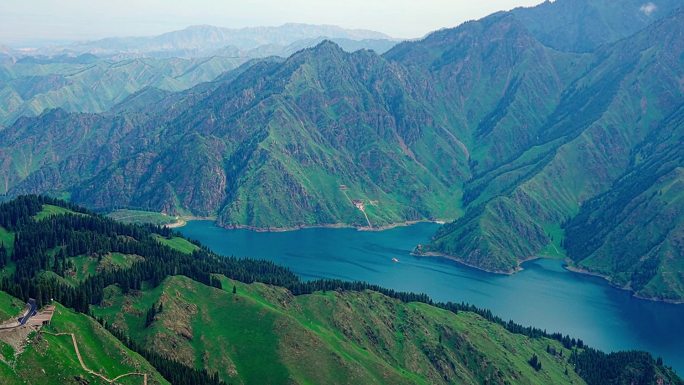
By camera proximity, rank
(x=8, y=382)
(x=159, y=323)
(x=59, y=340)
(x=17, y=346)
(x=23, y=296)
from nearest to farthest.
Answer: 1. (x=8, y=382)
2. (x=17, y=346)
3. (x=59, y=340)
4. (x=23, y=296)
5. (x=159, y=323)

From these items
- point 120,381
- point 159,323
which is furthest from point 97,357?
point 159,323

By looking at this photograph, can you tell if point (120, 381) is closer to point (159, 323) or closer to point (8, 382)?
point (8, 382)

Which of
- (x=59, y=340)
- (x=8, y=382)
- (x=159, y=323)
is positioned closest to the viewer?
(x=8, y=382)

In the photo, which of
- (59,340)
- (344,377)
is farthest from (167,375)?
(344,377)

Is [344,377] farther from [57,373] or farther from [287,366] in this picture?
[57,373]

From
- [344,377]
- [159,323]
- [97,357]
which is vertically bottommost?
[344,377]

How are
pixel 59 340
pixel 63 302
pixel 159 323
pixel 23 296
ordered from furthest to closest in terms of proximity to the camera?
pixel 159 323, pixel 63 302, pixel 23 296, pixel 59 340

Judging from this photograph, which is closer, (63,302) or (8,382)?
(8,382)

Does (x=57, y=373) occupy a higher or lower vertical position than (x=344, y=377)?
higher

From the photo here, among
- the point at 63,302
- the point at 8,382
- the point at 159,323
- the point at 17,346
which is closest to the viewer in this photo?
the point at 8,382
